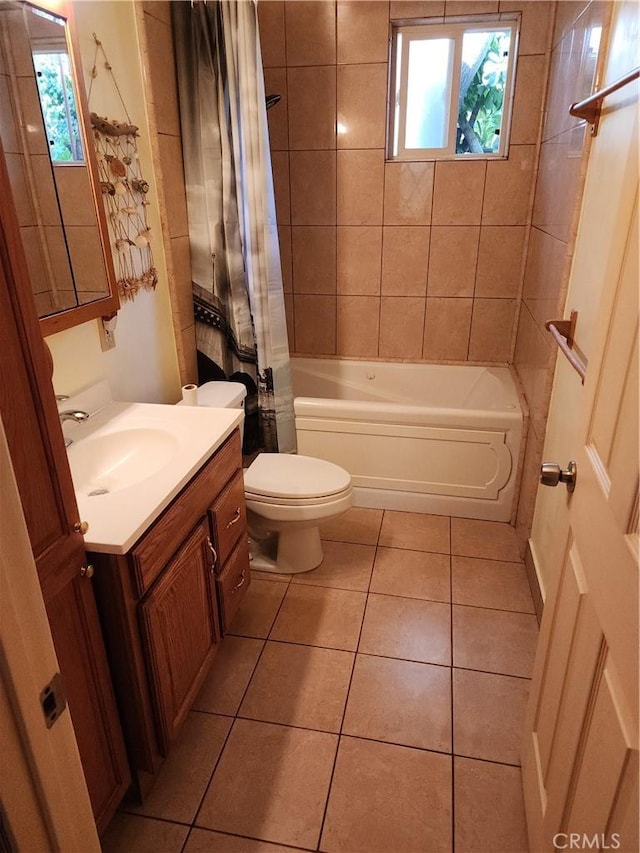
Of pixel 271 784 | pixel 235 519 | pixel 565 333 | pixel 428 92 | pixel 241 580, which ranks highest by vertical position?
pixel 428 92

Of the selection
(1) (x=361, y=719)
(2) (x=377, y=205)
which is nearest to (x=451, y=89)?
(2) (x=377, y=205)

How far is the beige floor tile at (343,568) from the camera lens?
225 cm

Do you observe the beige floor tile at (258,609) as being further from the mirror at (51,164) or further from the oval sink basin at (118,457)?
the mirror at (51,164)

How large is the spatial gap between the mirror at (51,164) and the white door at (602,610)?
4.56 ft

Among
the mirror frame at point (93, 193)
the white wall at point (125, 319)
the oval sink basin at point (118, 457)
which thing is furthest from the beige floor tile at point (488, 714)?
the mirror frame at point (93, 193)

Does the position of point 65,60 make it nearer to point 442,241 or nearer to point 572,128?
point 572,128

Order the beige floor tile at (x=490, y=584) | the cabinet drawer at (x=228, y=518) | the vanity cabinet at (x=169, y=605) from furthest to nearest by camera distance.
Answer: the beige floor tile at (x=490, y=584) → the cabinet drawer at (x=228, y=518) → the vanity cabinet at (x=169, y=605)

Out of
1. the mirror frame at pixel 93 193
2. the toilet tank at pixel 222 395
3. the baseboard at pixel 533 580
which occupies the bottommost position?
the baseboard at pixel 533 580

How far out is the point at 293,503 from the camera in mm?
2084

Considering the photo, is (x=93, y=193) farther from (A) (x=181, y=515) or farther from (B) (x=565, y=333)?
(B) (x=565, y=333)

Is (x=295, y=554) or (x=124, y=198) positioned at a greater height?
(x=124, y=198)

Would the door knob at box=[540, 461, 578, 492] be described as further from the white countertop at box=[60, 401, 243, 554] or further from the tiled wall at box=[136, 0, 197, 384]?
the tiled wall at box=[136, 0, 197, 384]

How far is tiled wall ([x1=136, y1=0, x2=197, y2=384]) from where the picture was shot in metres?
2.02

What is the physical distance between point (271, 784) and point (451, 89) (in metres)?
3.03
